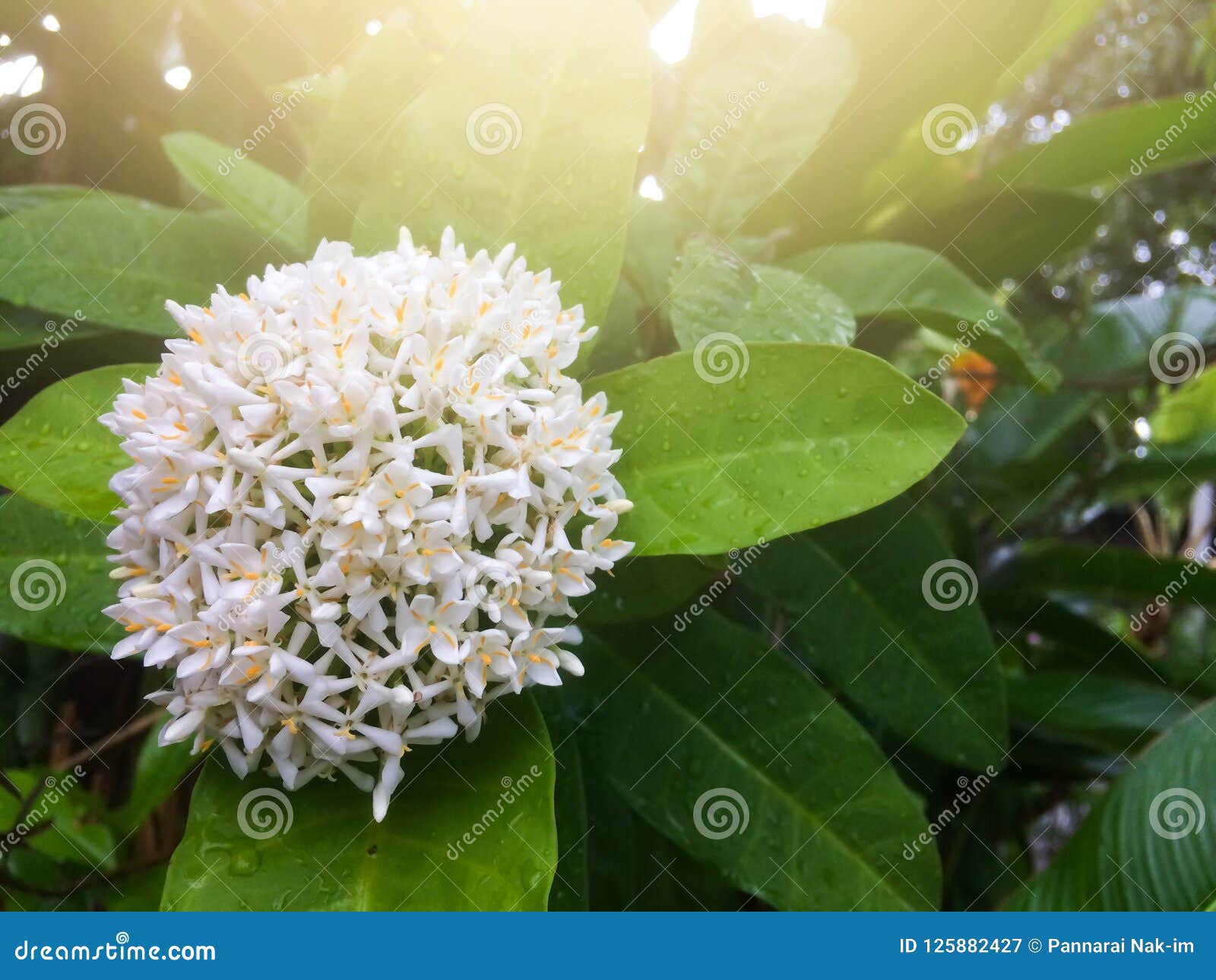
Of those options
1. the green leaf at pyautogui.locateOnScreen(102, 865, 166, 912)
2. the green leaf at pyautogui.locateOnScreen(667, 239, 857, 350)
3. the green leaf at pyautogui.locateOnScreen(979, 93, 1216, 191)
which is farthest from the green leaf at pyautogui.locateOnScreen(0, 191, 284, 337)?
the green leaf at pyautogui.locateOnScreen(979, 93, 1216, 191)

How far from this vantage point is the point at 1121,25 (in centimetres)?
412

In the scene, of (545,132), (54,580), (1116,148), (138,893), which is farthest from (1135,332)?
(138,893)

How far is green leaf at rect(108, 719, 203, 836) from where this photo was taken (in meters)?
1.47

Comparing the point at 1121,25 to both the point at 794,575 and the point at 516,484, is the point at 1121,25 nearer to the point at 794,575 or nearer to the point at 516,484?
the point at 794,575

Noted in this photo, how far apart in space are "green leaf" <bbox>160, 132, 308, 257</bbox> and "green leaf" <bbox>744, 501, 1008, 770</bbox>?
946 millimetres

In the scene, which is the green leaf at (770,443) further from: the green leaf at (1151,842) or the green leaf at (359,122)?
the green leaf at (1151,842)

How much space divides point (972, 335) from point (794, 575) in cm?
50

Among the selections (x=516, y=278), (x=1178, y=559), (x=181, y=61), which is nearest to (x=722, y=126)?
(x=516, y=278)

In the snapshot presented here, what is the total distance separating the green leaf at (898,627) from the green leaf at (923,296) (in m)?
0.31

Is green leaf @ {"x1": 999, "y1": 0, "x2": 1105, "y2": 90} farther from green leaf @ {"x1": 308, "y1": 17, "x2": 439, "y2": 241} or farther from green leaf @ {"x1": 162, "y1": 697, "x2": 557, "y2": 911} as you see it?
green leaf @ {"x1": 162, "y1": 697, "x2": 557, "y2": 911}

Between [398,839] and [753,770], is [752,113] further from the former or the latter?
[398,839]

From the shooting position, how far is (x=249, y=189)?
1.36 metres

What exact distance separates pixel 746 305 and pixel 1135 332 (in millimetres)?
1493

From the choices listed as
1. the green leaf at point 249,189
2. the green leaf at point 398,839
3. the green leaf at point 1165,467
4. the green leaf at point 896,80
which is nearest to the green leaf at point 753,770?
the green leaf at point 398,839
